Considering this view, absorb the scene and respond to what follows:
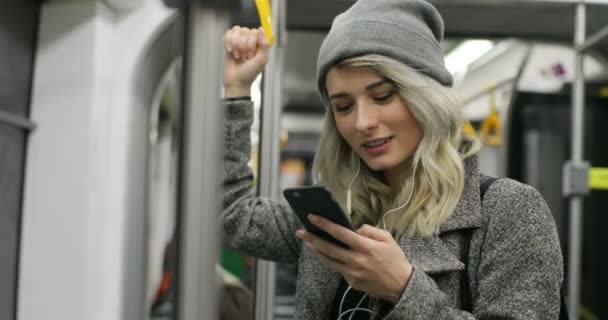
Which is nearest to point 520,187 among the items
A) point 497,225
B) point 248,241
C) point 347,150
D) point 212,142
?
point 497,225

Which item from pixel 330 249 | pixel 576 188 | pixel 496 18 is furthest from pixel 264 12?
pixel 576 188

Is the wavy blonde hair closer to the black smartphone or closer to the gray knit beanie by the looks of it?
the gray knit beanie

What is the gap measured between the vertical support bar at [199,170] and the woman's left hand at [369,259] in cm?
41

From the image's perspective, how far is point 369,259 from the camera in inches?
33.5

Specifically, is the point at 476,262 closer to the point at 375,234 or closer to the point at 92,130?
the point at 375,234

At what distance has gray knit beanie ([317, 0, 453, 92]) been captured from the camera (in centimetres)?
104

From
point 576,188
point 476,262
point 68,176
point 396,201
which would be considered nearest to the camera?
point 476,262

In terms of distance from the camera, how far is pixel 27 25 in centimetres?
235

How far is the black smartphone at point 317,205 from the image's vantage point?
31.2 inches

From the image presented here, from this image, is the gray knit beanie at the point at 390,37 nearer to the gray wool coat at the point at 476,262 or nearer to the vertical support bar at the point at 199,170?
the gray wool coat at the point at 476,262

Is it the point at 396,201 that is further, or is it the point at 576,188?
the point at 576,188

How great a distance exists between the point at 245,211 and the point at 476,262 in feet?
1.25

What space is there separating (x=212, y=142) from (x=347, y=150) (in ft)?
2.45

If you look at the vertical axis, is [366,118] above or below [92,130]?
below
